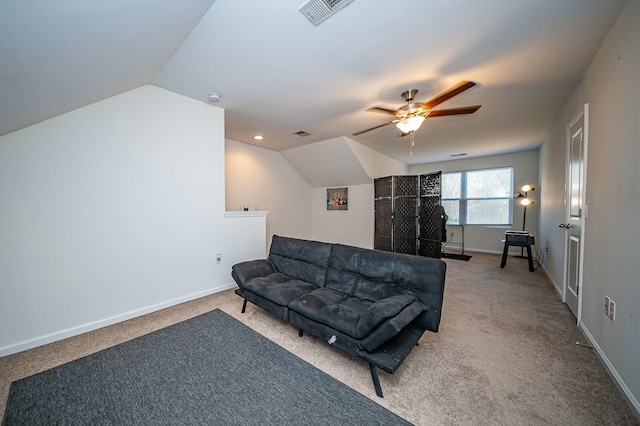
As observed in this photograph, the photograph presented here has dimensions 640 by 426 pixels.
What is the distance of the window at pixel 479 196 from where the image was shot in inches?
231

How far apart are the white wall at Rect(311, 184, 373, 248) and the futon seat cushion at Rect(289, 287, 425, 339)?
11.9ft

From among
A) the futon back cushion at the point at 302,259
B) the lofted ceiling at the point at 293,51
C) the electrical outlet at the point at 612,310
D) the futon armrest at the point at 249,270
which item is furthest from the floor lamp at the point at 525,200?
the futon armrest at the point at 249,270

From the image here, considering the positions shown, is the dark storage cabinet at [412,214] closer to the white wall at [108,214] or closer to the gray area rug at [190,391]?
the white wall at [108,214]

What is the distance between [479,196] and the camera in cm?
620

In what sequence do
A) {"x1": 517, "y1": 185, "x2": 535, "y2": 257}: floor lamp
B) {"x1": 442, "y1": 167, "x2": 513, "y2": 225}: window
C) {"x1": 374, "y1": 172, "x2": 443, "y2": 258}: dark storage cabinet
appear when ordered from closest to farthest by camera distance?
{"x1": 374, "y1": 172, "x2": 443, "y2": 258}: dark storage cabinet < {"x1": 517, "y1": 185, "x2": 535, "y2": 257}: floor lamp < {"x1": 442, "y1": 167, "x2": 513, "y2": 225}: window

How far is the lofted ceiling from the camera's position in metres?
1.35

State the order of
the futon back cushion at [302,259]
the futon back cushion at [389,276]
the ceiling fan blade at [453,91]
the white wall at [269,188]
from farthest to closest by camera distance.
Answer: the white wall at [269,188] → the futon back cushion at [302,259] → the ceiling fan blade at [453,91] → the futon back cushion at [389,276]

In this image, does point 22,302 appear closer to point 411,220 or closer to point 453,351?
point 453,351

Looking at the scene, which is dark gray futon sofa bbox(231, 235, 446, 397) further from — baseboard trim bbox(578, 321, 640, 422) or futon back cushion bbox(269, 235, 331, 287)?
baseboard trim bbox(578, 321, 640, 422)

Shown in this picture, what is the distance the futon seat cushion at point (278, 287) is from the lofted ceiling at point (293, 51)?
7.16 feet

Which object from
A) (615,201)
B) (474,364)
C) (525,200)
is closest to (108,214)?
(474,364)

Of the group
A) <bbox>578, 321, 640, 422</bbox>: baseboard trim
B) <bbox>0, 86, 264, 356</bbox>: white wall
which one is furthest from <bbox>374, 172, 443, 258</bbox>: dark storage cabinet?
<bbox>0, 86, 264, 356</bbox>: white wall

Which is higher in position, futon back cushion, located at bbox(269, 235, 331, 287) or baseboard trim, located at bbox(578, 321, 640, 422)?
futon back cushion, located at bbox(269, 235, 331, 287)

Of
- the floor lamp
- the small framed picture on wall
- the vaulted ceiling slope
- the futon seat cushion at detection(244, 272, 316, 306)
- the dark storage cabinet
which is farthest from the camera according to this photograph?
the small framed picture on wall
